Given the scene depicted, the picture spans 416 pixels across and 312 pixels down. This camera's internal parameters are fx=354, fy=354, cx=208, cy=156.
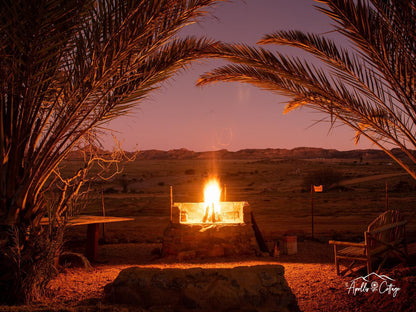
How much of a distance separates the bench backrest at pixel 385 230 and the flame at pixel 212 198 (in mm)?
3580

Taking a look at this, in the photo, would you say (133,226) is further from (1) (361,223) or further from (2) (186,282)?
(2) (186,282)

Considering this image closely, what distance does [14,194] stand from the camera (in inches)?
167

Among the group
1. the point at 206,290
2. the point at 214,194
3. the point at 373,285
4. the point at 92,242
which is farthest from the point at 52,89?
the point at 214,194

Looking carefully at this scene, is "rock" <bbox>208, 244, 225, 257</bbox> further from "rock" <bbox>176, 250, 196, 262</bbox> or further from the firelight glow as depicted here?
the firelight glow

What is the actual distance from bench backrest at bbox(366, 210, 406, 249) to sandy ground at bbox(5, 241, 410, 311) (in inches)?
16.7

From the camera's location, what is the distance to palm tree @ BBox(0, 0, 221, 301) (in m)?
3.88

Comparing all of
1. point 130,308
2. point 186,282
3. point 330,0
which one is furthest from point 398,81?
point 130,308

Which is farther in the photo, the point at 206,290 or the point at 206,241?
the point at 206,241

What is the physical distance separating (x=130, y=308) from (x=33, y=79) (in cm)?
266

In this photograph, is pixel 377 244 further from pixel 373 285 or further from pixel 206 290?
pixel 206 290

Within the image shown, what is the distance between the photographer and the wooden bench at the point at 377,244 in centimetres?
510

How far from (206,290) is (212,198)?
456 cm

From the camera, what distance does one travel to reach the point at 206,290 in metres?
3.86

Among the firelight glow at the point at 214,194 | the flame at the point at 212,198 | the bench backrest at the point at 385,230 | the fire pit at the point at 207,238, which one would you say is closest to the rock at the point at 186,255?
the fire pit at the point at 207,238
